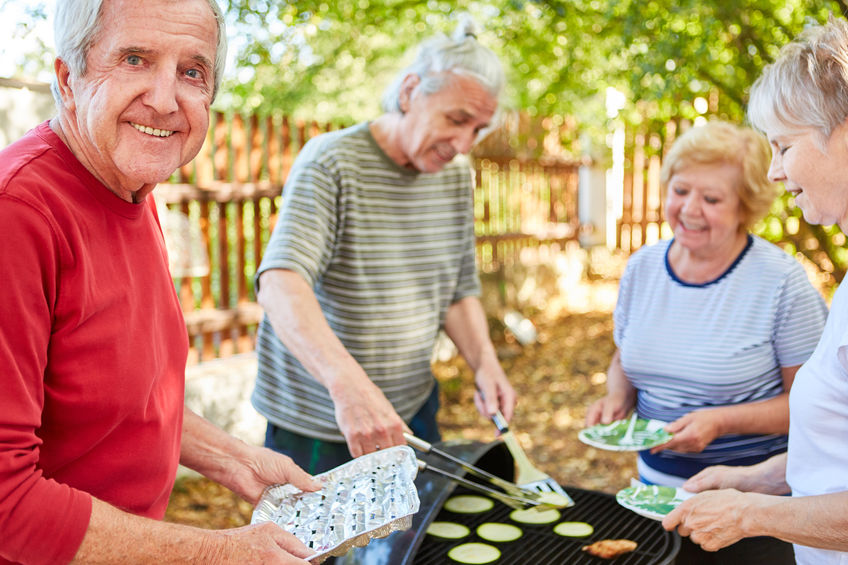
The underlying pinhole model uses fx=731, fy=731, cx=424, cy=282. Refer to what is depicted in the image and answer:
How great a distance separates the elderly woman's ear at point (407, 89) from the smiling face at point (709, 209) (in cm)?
98

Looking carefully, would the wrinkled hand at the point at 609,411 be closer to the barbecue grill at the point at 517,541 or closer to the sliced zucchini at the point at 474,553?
the barbecue grill at the point at 517,541

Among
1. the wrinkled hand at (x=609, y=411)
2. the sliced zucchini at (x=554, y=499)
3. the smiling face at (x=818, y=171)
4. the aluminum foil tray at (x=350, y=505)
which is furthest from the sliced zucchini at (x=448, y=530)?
the smiling face at (x=818, y=171)

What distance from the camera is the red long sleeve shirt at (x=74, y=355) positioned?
112 cm

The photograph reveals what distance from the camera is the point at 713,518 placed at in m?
1.70

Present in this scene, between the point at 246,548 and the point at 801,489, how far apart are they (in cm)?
130

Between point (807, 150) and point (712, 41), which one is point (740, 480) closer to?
point (807, 150)

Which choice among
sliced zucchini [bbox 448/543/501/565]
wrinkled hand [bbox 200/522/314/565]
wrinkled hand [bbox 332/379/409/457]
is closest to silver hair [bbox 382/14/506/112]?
wrinkled hand [bbox 332/379/409/457]

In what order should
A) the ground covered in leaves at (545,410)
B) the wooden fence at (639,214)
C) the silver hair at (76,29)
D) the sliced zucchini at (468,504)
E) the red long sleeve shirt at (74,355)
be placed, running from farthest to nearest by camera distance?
the wooden fence at (639,214), the ground covered in leaves at (545,410), the sliced zucchini at (468,504), the silver hair at (76,29), the red long sleeve shirt at (74,355)

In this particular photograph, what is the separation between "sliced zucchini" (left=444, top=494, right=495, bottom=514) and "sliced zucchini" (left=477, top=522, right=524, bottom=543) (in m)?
0.11

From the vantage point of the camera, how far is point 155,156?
138 cm

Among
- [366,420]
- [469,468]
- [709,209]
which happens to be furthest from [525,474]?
[709,209]

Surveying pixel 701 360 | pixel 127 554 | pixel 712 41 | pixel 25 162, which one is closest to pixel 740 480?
pixel 701 360

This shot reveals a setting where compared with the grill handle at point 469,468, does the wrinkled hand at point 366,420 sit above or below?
above

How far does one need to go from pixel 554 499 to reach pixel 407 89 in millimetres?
1461
